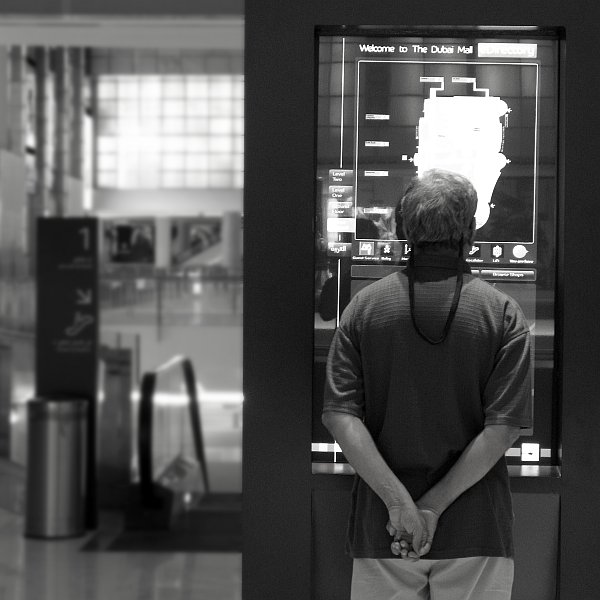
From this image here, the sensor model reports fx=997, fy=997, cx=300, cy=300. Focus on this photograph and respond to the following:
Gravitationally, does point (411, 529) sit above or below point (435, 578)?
above

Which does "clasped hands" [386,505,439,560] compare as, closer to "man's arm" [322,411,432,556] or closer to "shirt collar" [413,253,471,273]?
"man's arm" [322,411,432,556]

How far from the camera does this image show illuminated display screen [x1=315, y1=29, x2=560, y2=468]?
267cm

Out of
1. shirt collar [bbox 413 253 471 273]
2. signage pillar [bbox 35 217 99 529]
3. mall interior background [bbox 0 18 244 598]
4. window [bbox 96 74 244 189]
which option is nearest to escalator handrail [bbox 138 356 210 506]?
mall interior background [bbox 0 18 244 598]

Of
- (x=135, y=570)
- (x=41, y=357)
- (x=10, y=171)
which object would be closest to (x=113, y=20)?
(x=41, y=357)

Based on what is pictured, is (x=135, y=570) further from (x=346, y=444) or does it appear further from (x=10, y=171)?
(x=10, y=171)

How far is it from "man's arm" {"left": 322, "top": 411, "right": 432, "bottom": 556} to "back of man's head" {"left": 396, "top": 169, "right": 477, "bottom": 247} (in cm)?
43

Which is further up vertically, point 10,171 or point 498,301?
point 10,171

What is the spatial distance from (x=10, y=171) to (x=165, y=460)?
2.77 m

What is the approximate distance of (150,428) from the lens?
22.3 ft

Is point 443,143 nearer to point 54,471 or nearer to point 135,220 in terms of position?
point 54,471

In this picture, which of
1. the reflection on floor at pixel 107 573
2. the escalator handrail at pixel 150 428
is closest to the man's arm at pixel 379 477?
the reflection on floor at pixel 107 573

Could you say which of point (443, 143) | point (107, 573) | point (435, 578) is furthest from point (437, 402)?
point (107, 573)

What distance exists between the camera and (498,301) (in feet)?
7.07

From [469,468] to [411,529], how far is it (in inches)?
7.0
